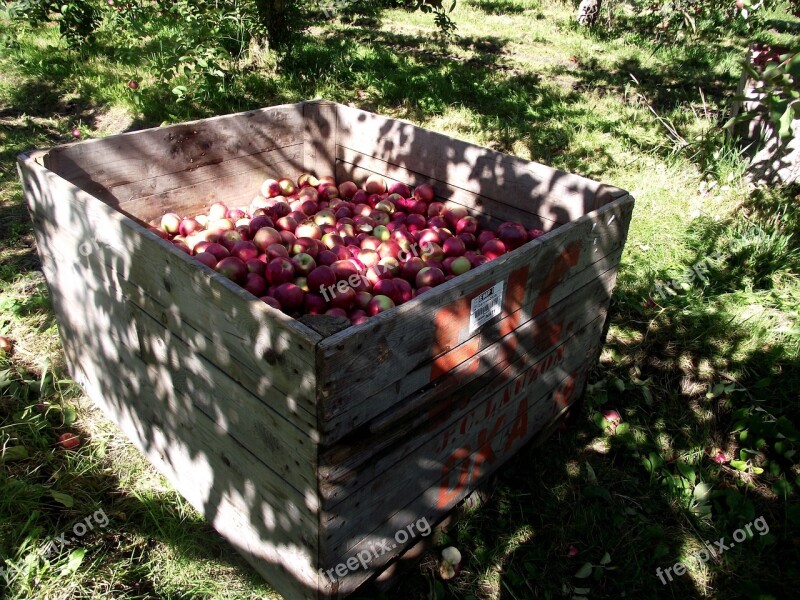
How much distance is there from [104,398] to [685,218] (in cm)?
402

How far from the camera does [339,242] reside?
3111 mm

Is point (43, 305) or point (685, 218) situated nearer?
point (43, 305)

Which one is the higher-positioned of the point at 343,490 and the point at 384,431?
the point at 384,431

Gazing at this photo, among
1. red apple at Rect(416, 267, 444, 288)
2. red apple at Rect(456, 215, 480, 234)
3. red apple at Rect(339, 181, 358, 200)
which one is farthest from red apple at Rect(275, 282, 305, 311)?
red apple at Rect(339, 181, 358, 200)

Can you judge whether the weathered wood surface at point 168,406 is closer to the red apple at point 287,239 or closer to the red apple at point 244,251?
the red apple at point 244,251

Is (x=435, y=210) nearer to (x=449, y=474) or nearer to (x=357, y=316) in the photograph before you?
(x=357, y=316)

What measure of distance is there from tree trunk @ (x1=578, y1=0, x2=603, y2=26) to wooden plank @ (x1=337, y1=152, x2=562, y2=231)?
10045mm

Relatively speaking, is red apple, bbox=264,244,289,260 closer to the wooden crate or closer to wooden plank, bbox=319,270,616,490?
the wooden crate

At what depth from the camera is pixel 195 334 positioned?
1889mm

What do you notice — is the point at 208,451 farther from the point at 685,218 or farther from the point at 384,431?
the point at 685,218

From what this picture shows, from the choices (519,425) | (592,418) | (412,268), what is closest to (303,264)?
(412,268)

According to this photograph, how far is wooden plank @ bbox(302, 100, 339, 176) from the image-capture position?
3.70m

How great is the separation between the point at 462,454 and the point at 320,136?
237 cm

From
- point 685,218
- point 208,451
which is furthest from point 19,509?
point 685,218
